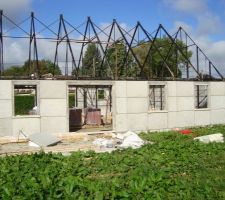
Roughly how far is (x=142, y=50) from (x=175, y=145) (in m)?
36.5

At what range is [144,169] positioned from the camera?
932 cm

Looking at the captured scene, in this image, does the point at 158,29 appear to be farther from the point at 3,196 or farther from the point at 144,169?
the point at 3,196

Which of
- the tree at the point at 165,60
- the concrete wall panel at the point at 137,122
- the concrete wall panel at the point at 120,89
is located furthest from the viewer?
the tree at the point at 165,60

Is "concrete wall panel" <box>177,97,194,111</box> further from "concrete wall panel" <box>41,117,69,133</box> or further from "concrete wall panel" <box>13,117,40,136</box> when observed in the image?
"concrete wall panel" <box>13,117,40,136</box>

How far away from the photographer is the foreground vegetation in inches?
A: 277

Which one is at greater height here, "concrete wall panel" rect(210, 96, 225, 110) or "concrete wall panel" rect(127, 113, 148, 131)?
"concrete wall panel" rect(210, 96, 225, 110)

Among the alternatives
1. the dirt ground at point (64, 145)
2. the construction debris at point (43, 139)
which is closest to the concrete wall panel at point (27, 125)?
the dirt ground at point (64, 145)

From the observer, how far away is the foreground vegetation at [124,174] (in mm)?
7047

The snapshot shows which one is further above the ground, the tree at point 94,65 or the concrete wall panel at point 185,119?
the tree at point 94,65

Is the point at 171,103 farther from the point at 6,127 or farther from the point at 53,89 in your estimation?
the point at 6,127

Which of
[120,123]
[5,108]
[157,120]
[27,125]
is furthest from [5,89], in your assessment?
[157,120]

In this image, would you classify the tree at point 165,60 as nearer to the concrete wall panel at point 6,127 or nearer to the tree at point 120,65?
the tree at point 120,65

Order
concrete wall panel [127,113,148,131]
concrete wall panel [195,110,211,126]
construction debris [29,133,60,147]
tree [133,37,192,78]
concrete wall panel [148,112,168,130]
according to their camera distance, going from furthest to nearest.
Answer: tree [133,37,192,78] → concrete wall panel [195,110,211,126] → concrete wall panel [148,112,168,130] → concrete wall panel [127,113,148,131] → construction debris [29,133,60,147]

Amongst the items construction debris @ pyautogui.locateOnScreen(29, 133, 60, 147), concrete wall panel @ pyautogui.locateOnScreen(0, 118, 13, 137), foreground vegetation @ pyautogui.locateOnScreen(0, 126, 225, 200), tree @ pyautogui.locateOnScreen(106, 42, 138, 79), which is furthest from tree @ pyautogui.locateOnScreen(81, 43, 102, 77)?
foreground vegetation @ pyautogui.locateOnScreen(0, 126, 225, 200)
